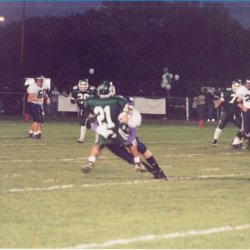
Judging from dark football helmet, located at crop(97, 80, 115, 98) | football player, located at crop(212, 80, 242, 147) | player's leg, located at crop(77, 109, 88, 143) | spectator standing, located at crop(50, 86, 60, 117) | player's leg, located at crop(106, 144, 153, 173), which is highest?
dark football helmet, located at crop(97, 80, 115, 98)

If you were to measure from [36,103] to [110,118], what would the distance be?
30.7ft

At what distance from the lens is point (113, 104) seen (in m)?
11.7

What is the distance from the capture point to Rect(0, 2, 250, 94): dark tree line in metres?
53.3

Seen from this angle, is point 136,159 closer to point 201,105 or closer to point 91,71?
point 201,105

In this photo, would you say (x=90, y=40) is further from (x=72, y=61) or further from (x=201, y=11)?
(x=201, y=11)

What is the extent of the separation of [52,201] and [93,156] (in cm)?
265

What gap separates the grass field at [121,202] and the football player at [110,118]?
356 mm

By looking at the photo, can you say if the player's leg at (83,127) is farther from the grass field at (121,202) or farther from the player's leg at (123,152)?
the player's leg at (123,152)

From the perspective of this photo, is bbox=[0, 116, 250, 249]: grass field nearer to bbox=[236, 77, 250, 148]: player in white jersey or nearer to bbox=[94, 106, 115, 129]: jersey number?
bbox=[94, 106, 115, 129]: jersey number

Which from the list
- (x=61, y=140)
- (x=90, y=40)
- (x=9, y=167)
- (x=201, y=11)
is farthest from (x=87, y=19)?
(x=9, y=167)

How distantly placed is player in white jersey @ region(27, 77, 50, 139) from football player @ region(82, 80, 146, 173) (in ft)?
28.0

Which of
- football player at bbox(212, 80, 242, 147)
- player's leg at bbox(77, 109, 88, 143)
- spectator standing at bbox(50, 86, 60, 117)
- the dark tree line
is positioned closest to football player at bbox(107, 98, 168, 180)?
football player at bbox(212, 80, 242, 147)

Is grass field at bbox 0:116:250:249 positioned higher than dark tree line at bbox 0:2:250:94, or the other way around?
dark tree line at bbox 0:2:250:94

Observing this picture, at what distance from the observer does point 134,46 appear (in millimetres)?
56906
